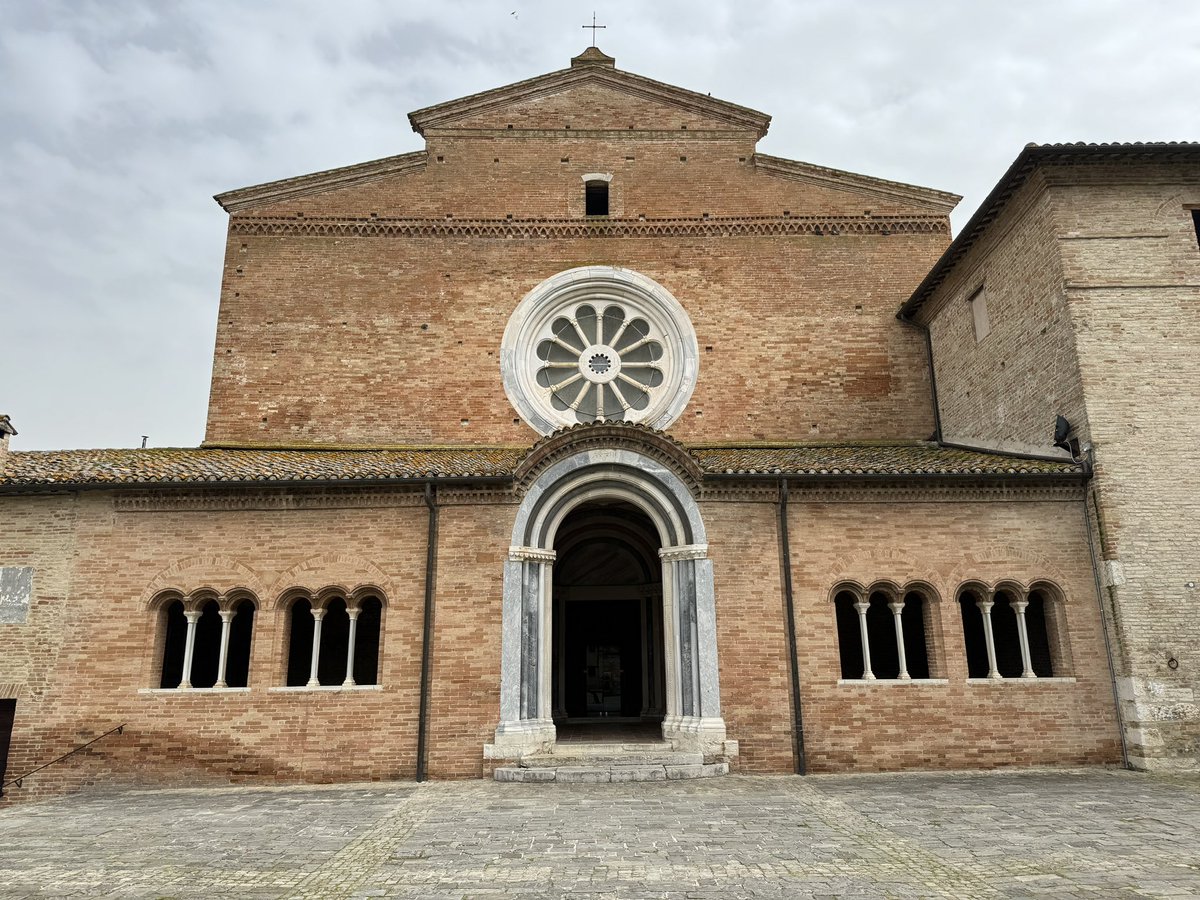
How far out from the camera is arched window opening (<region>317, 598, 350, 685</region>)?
1258cm

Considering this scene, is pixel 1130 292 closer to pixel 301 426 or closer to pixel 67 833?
pixel 301 426

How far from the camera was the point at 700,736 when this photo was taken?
10.8m

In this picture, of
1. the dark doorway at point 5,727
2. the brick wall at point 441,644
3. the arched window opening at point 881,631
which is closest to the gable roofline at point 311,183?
the brick wall at point 441,644

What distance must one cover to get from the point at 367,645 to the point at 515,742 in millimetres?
3387

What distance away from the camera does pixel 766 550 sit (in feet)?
38.1

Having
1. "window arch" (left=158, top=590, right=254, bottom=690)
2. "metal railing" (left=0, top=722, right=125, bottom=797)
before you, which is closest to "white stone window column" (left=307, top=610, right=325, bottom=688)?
"window arch" (left=158, top=590, right=254, bottom=690)

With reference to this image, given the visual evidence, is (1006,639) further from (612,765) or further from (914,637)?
(612,765)

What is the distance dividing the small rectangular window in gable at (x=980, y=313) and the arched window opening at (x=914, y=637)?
195 inches

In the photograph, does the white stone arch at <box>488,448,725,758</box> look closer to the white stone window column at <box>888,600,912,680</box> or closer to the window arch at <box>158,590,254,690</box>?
the white stone window column at <box>888,600,912,680</box>

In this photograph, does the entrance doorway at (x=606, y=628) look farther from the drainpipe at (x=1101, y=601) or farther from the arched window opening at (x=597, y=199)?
the drainpipe at (x=1101, y=601)

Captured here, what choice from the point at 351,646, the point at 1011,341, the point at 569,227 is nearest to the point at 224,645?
the point at 351,646

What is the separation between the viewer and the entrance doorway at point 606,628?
1505 centimetres

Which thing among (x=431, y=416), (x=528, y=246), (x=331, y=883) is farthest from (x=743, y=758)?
(x=528, y=246)

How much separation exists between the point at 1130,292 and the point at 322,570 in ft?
41.5
